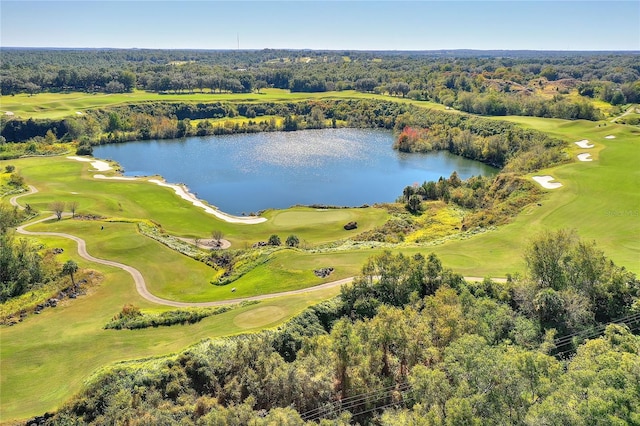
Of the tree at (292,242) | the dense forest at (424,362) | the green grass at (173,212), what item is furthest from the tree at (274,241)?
the dense forest at (424,362)

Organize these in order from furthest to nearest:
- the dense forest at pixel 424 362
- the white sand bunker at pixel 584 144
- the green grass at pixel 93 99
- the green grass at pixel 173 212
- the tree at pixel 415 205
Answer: the green grass at pixel 93 99 < the white sand bunker at pixel 584 144 < the tree at pixel 415 205 < the green grass at pixel 173 212 < the dense forest at pixel 424 362

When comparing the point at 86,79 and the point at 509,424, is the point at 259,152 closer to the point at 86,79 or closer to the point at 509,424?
the point at 509,424

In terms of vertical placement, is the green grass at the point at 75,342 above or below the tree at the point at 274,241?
below

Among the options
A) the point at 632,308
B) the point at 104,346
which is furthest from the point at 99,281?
Result: the point at 632,308

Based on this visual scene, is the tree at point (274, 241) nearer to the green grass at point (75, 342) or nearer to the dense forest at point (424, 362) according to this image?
the green grass at point (75, 342)

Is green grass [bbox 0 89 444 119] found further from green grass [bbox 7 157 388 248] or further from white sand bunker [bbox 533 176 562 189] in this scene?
white sand bunker [bbox 533 176 562 189]

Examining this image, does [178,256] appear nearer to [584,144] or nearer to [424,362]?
[424,362]

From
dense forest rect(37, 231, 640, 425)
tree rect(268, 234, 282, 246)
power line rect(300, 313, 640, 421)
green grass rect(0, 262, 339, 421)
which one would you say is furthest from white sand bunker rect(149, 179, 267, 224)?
power line rect(300, 313, 640, 421)
